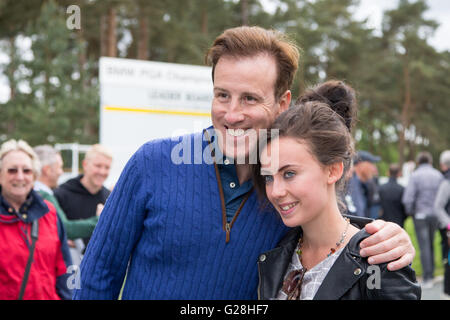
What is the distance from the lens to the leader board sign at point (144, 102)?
6.86 meters

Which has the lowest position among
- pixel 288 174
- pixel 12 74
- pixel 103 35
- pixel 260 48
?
pixel 288 174

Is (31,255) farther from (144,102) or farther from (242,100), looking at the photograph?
(144,102)

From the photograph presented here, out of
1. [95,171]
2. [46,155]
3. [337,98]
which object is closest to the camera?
[337,98]

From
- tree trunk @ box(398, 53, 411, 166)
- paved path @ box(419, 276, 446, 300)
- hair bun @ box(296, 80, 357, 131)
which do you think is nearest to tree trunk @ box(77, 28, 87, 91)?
paved path @ box(419, 276, 446, 300)

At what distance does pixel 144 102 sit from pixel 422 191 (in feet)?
14.7

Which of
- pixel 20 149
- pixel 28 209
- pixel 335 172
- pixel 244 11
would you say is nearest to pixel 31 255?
pixel 28 209

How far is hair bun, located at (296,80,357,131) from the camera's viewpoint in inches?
92.7

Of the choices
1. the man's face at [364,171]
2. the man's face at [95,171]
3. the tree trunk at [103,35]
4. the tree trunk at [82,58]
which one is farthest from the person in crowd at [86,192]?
the tree trunk at [103,35]

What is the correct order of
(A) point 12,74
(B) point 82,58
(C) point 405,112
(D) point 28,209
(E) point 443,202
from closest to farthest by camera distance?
(D) point 28,209
(E) point 443,202
(A) point 12,74
(B) point 82,58
(C) point 405,112

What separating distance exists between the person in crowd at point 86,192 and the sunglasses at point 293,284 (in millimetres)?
3305

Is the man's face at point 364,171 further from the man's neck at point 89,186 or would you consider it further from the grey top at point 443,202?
the man's neck at point 89,186

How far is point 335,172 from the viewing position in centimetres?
198

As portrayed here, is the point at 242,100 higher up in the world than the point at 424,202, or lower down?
higher up

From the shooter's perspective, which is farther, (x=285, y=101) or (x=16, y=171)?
(x=16, y=171)
